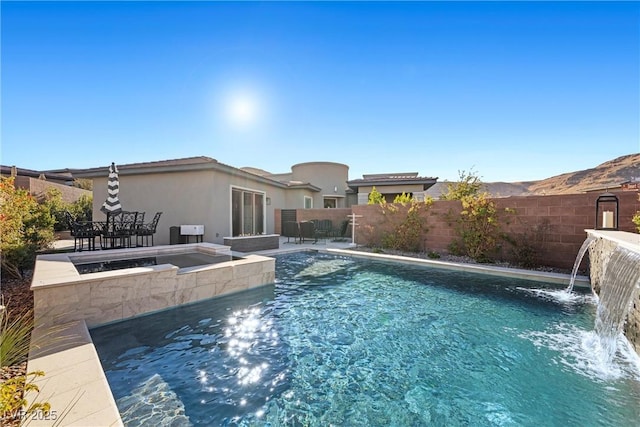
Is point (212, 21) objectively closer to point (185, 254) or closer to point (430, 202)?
point (185, 254)

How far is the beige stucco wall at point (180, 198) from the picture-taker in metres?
10.8

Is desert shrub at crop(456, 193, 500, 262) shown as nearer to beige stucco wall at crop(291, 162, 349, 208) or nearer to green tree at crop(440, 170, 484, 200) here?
green tree at crop(440, 170, 484, 200)

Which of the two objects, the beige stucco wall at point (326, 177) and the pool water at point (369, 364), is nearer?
the pool water at point (369, 364)

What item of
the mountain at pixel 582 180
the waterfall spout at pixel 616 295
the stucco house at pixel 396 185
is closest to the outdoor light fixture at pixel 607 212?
the waterfall spout at pixel 616 295

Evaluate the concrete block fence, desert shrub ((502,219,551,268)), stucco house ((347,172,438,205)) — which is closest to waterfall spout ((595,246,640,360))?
the concrete block fence

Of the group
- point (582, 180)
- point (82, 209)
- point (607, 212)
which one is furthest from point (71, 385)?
point (582, 180)

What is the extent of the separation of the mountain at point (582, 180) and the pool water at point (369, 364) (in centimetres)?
2289

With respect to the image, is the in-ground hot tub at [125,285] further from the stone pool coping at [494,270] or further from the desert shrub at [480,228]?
the desert shrub at [480,228]

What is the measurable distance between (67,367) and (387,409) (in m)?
3.21

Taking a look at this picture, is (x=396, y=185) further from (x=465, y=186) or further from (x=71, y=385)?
(x=71, y=385)

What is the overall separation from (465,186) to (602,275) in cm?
728

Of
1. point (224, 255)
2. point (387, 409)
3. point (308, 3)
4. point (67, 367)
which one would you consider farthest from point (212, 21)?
Answer: point (387, 409)

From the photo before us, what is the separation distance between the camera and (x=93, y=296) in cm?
421

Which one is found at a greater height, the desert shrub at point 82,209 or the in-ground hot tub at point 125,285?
the desert shrub at point 82,209
